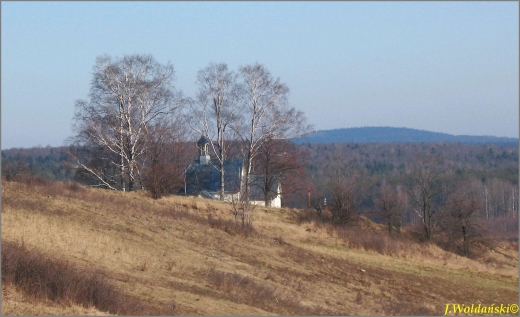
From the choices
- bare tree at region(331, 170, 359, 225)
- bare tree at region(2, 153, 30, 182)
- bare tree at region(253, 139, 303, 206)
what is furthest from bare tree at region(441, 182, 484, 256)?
bare tree at region(2, 153, 30, 182)

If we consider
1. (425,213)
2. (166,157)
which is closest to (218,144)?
(166,157)

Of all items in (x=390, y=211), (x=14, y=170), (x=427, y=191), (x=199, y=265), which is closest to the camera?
(x=199, y=265)

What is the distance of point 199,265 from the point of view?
2181 centimetres

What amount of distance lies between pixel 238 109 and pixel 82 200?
17.4 metres

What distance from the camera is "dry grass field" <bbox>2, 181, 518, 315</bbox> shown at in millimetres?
14328

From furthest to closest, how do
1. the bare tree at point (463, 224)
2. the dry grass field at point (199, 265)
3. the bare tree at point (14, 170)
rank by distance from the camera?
the bare tree at point (463, 224) < the bare tree at point (14, 170) < the dry grass field at point (199, 265)

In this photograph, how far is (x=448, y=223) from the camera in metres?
42.2

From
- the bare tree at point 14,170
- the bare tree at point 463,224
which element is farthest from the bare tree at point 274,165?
the bare tree at point 14,170

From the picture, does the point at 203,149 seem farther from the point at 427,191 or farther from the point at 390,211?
the point at 427,191

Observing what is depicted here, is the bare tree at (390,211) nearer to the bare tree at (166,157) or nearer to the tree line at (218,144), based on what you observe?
the tree line at (218,144)

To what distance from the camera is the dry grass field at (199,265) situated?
1433 cm

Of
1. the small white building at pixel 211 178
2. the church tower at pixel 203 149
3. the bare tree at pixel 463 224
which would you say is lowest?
the bare tree at pixel 463 224

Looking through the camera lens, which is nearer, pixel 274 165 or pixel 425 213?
pixel 425 213

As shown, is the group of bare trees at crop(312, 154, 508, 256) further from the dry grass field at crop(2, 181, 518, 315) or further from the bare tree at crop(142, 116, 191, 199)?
the bare tree at crop(142, 116, 191, 199)
